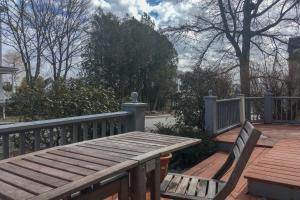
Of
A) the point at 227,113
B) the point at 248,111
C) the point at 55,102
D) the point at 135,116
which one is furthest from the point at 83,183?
the point at 248,111

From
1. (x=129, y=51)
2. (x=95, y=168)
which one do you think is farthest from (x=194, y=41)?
(x=95, y=168)

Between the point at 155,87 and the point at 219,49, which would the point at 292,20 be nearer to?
the point at 219,49

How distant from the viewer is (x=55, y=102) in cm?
564

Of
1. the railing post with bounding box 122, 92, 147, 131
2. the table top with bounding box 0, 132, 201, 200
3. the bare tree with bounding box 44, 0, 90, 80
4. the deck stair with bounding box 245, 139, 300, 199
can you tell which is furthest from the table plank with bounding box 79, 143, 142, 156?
the bare tree with bounding box 44, 0, 90, 80

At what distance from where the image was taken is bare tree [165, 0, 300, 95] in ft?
42.6

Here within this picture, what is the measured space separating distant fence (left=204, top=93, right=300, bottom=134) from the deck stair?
2834 millimetres

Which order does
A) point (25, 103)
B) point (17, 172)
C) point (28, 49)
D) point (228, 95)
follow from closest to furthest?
point (17, 172) < point (25, 103) < point (228, 95) < point (28, 49)

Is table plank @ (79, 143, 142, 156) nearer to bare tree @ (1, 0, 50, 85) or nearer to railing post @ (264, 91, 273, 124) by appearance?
railing post @ (264, 91, 273, 124)

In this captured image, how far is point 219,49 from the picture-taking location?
13.9 metres

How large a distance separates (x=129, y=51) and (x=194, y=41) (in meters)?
7.74

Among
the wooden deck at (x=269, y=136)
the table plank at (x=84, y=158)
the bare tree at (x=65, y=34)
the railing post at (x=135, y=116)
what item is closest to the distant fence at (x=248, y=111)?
the wooden deck at (x=269, y=136)

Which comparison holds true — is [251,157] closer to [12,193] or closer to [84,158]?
[84,158]

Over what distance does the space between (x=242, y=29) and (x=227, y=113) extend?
646cm

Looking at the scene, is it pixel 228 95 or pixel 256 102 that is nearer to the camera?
pixel 228 95
